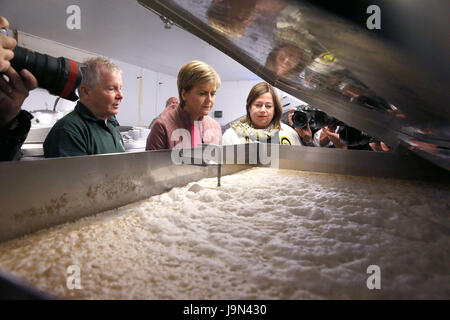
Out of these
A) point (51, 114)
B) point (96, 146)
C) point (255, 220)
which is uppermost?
point (51, 114)

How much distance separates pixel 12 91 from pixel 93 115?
453 millimetres

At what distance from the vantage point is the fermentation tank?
1.17ft

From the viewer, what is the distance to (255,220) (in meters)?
0.64

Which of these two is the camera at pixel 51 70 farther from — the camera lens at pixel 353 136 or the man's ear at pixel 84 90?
the camera lens at pixel 353 136

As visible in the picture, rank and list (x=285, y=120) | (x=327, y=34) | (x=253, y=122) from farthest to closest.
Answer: (x=285, y=120) → (x=253, y=122) → (x=327, y=34)

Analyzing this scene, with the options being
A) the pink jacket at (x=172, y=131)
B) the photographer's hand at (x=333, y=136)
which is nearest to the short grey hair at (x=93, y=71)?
the pink jacket at (x=172, y=131)

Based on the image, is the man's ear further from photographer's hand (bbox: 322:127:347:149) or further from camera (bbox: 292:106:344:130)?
photographer's hand (bbox: 322:127:347:149)

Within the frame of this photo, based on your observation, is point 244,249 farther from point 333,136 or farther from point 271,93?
point 333,136

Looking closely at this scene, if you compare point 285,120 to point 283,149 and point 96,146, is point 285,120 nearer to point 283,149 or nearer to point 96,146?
point 283,149

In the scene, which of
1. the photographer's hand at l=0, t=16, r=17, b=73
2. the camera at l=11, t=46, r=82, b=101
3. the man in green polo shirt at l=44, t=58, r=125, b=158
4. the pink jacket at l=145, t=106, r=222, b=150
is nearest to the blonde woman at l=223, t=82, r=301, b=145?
the pink jacket at l=145, t=106, r=222, b=150

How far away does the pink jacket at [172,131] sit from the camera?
1295 millimetres

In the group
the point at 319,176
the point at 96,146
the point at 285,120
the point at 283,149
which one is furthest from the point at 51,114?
the point at 319,176

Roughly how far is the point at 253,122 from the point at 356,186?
0.84 metres

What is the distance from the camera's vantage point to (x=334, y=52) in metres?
0.45
